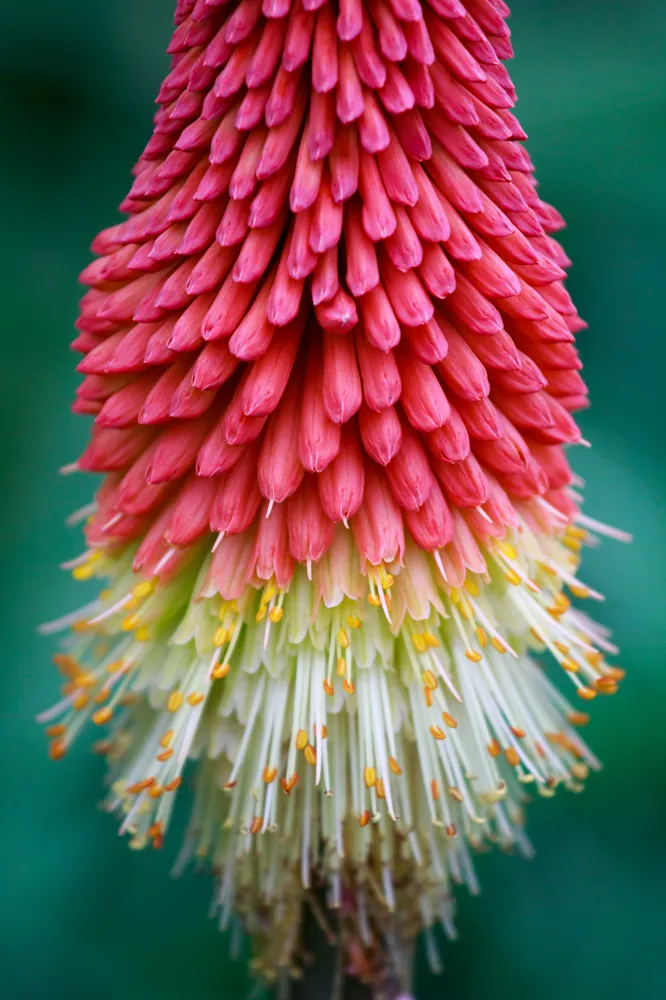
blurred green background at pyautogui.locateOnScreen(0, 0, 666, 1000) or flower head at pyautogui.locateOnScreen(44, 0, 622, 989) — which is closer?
flower head at pyautogui.locateOnScreen(44, 0, 622, 989)

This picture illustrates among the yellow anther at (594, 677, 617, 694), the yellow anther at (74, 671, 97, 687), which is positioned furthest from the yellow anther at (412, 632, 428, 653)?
the yellow anther at (74, 671, 97, 687)

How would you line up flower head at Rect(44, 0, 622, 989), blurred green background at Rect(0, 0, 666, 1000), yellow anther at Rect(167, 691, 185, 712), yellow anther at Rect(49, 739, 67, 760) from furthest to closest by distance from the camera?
blurred green background at Rect(0, 0, 666, 1000) < yellow anther at Rect(49, 739, 67, 760) < yellow anther at Rect(167, 691, 185, 712) < flower head at Rect(44, 0, 622, 989)

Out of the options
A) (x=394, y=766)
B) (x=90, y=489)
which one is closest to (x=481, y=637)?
(x=394, y=766)

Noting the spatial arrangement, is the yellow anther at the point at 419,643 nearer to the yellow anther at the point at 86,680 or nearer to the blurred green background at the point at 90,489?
the yellow anther at the point at 86,680

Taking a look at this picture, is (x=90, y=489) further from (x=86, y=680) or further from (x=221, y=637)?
(x=221, y=637)

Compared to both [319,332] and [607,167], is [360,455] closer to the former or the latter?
[319,332]

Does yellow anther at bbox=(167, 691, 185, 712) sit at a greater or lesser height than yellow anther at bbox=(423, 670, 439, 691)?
greater

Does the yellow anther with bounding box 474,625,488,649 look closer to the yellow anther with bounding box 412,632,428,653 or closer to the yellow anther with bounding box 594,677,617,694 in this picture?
the yellow anther with bounding box 412,632,428,653

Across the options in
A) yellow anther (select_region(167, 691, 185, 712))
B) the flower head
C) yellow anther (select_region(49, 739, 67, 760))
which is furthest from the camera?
yellow anther (select_region(49, 739, 67, 760))
